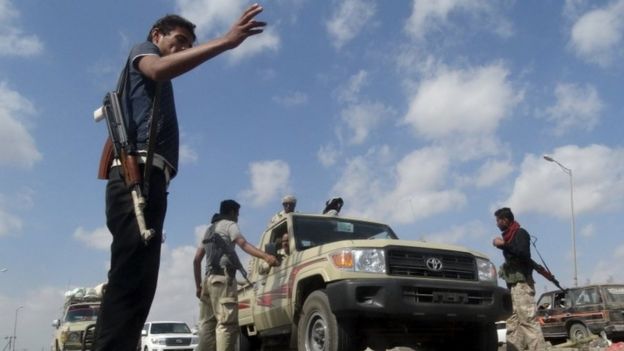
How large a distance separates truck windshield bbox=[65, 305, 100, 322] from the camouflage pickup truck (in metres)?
15.6

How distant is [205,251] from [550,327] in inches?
658

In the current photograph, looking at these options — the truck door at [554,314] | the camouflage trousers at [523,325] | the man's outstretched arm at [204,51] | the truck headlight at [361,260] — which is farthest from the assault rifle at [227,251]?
the truck door at [554,314]

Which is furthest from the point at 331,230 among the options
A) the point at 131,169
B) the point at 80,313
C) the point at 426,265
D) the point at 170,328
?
the point at 170,328

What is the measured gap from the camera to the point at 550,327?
20.6 m

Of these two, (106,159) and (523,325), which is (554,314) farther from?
(106,159)

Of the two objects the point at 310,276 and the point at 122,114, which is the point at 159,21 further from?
the point at 310,276

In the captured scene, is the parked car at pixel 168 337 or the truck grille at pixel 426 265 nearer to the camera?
the truck grille at pixel 426 265

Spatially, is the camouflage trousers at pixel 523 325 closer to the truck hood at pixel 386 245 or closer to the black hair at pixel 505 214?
the black hair at pixel 505 214

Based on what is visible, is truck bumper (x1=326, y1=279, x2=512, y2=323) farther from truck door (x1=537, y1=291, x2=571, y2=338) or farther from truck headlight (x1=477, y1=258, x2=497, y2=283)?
truck door (x1=537, y1=291, x2=571, y2=338)

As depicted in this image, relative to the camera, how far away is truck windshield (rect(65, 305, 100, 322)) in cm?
2073

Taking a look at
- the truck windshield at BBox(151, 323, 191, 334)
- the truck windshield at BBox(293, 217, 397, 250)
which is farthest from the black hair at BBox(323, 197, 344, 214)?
the truck windshield at BBox(151, 323, 191, 334)

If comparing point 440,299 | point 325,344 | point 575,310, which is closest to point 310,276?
point 325,344

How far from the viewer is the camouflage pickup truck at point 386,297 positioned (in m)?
5.70

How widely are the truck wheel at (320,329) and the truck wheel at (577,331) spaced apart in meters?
15.4
